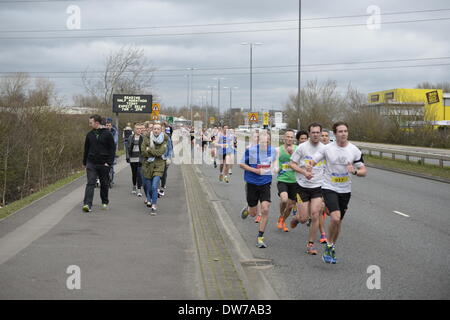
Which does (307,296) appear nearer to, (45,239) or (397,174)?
(45,239)

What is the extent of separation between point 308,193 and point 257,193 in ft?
2.70

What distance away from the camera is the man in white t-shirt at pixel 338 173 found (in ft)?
23.8

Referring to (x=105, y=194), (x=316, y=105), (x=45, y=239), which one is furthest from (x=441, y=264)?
(x=316, y=105)

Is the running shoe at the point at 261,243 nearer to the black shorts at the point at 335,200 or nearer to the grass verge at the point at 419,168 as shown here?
A: the black shorts at the point at 335,200

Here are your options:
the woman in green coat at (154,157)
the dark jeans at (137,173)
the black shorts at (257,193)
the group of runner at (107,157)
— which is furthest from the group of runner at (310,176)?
the dark jeans at (137,173)

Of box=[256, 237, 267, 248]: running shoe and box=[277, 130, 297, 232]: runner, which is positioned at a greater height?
box=[277, 130, 297, 232]: runner

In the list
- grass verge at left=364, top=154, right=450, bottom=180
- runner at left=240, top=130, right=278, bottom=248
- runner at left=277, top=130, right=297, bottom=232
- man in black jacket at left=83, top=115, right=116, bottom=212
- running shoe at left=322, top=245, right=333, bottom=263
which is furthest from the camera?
grass verge at left=364, top=154, right=450, bottom=180

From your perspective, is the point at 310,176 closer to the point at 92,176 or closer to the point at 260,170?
the point at 260,170

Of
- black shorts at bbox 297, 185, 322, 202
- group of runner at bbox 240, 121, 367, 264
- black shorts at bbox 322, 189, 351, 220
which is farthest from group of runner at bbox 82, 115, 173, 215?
black shorts at bbox 322, 189, 351, 220

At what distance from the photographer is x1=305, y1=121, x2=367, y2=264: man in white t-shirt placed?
7250 millimetres

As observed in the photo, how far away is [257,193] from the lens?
28.3 ft

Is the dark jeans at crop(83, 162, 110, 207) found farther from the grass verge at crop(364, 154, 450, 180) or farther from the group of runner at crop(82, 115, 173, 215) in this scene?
the grass verge at crop(364, 154, 450, 180)

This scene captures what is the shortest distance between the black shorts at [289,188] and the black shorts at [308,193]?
66 centimetres
